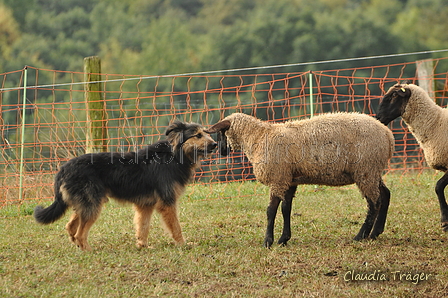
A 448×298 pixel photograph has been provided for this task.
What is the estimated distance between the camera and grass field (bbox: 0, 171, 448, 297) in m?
4.37

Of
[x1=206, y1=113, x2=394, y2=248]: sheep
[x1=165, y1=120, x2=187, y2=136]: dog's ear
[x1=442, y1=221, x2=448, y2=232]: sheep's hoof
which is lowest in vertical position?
[x1=442, y1=221, x2=448, y2=232]: sheep's hoof

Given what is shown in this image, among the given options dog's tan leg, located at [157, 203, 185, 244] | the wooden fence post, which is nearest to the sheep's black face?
dog's tan leg, located at [157, 203, 185, 244]

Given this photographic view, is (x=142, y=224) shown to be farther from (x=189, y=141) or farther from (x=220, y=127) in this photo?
(x=220, y=127)

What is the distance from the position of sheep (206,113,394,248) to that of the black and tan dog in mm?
498

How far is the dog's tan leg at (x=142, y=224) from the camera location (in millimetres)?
6074

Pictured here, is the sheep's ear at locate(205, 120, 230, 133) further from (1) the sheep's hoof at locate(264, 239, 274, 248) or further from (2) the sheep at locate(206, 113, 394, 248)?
(1) the sheep's hoof at locate(264, 239, 274, 248)

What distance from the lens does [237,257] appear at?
5312 millimetres

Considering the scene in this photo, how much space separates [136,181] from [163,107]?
21543 millimetres

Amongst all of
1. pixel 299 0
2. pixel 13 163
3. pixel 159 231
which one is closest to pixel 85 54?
pixel 299 0

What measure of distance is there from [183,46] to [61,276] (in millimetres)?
41291

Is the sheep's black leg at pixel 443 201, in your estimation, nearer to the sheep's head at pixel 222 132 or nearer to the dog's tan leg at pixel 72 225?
the sheep's head at pixel 222 132

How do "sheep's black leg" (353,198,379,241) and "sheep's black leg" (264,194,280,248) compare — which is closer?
"sheep's black leg" (264,194,280,248)

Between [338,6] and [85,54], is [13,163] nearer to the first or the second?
[85,54]

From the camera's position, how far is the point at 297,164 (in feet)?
19.4
